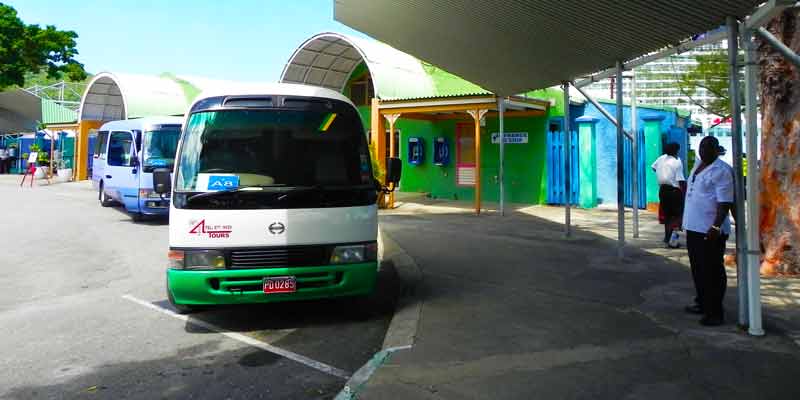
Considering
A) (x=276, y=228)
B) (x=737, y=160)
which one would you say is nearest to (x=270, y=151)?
(x=276, y=228)

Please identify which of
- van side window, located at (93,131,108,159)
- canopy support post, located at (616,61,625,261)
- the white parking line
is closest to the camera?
the white parking line

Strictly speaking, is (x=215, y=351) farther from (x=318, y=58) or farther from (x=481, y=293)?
(x=318, y=58)

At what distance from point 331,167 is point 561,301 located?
2.72 meters

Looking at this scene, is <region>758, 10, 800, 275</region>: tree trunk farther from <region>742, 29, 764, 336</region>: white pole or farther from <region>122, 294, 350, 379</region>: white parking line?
<region>122, 294, 350, 379</region>: white parking line

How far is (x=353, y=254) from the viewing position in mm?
5645

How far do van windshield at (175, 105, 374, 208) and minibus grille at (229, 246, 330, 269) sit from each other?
56 cm

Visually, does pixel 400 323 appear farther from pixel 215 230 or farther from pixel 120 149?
pixel 120 149

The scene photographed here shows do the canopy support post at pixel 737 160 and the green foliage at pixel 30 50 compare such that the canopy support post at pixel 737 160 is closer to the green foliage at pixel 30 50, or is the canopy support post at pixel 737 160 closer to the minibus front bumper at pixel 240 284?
the minibus front bumper at pixel 240 284

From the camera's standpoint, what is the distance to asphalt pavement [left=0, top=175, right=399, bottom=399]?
434 centimetres

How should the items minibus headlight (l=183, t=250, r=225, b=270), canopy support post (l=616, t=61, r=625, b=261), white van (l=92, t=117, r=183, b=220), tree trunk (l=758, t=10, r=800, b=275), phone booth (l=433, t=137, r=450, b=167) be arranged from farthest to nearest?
1. phone booth (l=433, t=137, r=450, b=167)
2. white van (l=92, t=117, r=183, b=220)
3. canopy support post (l=616, t=61, r=625, b=261)
4. tree trunk (l=758, t=10, r=800, b=275)
5. minibus headlight (l=183, t=250, r=225, b=270)

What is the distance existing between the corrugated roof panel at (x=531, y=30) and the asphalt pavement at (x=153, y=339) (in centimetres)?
351

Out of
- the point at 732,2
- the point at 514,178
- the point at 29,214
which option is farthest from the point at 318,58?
the point at 732,2

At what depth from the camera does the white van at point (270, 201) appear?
534cm

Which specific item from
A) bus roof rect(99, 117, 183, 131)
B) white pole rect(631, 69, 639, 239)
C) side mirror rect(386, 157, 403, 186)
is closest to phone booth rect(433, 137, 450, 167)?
white pole rect(631, 69, 639, 239)
